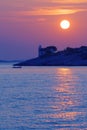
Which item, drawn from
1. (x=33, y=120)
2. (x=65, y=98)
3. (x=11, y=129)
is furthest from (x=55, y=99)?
(x=11, y=129)

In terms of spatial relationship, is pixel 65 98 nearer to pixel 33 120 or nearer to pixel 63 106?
pixel 63 106

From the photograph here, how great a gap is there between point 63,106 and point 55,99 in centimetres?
552

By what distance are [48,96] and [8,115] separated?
1410 cm

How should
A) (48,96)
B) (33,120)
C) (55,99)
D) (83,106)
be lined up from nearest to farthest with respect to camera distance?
(33,120) → (83,106) → (55,99) → (48,96)

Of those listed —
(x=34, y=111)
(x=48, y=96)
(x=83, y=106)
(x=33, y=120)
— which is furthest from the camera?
(x=48, y=96)

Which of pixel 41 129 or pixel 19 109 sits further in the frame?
→ pixel 19 109

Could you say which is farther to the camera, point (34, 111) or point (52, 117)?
point (34, 111)

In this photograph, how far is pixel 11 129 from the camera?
96.0 feet

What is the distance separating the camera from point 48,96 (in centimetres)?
4756

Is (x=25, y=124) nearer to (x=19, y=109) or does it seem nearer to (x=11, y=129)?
(x=11, y=129)

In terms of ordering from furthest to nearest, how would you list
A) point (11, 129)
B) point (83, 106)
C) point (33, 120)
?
point (83, 106), point (33, 120), point (11, 129)

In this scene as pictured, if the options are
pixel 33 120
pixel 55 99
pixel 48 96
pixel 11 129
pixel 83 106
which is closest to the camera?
pixel 11 129

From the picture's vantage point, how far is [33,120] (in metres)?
32.0

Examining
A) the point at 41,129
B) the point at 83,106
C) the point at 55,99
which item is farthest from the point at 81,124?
the point at 55,99
